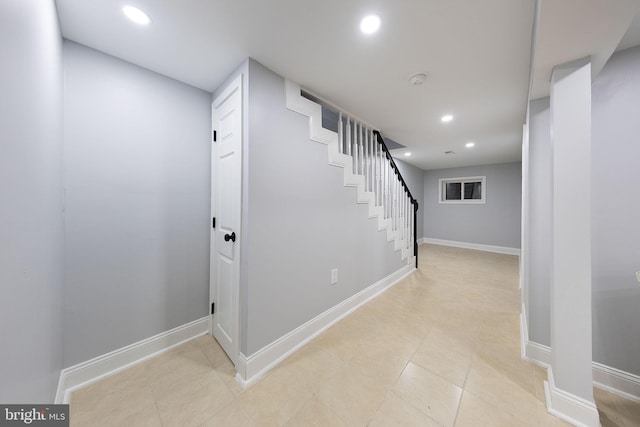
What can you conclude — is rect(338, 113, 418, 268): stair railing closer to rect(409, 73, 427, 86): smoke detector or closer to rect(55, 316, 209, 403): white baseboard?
rect(409, 73, 427, 86): smoke detector

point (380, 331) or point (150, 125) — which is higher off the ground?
point (150, 125)

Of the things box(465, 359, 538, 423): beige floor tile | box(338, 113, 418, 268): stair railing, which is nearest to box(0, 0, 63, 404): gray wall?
box(338, 113, 418, 268): stair railing

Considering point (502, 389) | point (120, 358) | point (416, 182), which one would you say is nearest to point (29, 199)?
point (120, 358)

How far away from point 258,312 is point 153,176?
139 cm

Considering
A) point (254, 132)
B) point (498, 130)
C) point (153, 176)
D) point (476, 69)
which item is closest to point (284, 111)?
point (254, 132)

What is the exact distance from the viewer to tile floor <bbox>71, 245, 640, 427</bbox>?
1.25 meters

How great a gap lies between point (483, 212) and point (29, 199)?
7466mm

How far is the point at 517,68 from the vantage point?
65.6 inches

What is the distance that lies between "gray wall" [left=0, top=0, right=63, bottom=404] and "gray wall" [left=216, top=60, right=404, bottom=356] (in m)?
0.94

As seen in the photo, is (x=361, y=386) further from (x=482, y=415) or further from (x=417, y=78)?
(x=417, y=78)

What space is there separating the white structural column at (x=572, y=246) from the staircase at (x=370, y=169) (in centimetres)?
157

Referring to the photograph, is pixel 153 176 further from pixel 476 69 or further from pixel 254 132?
pixel 476 69

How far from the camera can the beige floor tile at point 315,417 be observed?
48.0 inches

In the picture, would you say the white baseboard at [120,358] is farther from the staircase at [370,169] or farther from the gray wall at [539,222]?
the gray wall at [539,222]
